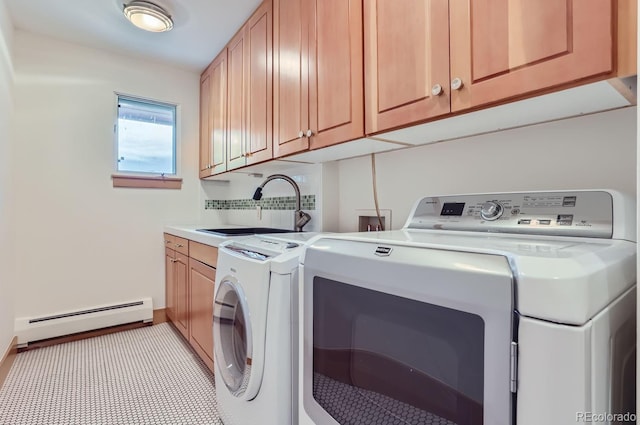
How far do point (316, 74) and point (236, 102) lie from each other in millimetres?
1026

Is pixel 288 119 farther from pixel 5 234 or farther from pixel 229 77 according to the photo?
pixel 5 234

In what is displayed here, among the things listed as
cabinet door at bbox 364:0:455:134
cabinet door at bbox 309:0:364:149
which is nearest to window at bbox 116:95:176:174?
cabinet door at bbox 309:0:364:149

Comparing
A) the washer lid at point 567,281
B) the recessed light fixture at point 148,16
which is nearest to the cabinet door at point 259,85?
the recessed light fixture at point 148,16

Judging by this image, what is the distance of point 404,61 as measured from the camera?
1.09 m

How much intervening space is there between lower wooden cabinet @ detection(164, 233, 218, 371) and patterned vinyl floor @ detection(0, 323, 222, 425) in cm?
15

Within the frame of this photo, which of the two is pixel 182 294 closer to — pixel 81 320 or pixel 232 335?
pixel 81 320

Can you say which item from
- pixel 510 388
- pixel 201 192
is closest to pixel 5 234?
pixel 201 192

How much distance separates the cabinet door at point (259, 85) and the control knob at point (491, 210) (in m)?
1.19

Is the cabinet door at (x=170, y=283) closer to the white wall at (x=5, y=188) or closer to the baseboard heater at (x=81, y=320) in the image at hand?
the baseboard heater at (x=81, y=320)

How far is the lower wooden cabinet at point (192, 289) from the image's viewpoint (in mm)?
1854

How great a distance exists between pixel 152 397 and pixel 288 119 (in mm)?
1711

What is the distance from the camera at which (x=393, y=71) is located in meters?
1.14

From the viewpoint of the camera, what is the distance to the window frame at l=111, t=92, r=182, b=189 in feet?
8.98

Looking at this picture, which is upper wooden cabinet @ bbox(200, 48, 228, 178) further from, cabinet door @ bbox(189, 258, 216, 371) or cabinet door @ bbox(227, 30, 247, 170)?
cabinet door @ bbox(189, 258, 216, 371)
